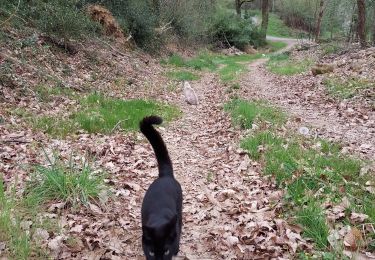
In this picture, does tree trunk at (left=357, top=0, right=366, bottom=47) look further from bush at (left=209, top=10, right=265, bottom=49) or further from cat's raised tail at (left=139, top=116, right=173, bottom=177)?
bush at (left=209, top=10, right=265, bottom=49)

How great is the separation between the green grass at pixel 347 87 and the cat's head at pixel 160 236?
8.30 metres

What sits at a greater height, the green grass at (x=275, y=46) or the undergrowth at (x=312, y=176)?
the undergrowth at (x=312, y=176)

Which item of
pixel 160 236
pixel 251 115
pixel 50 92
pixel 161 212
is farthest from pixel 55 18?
pixel 160 236

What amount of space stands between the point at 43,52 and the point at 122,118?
4.69m

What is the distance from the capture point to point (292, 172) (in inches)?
196

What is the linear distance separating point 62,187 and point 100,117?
136 inches

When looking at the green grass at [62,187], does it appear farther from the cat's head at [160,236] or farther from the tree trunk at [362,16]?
the tree trunk at [362,16]

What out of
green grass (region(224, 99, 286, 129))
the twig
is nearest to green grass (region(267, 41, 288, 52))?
green grass (region(224, 99, 286, 129))

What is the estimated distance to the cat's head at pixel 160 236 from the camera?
120 inches

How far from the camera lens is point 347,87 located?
10734mm

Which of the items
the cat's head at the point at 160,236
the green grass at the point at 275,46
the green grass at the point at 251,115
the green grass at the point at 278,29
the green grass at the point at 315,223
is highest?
the cat's head at the point at 160,236

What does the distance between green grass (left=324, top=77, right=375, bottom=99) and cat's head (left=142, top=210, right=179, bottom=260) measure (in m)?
8.30

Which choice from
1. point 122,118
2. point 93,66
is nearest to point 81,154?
point 122,118

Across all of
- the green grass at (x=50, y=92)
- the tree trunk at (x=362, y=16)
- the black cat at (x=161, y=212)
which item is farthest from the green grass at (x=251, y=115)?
the tree trunk at (x=362, y=16)
